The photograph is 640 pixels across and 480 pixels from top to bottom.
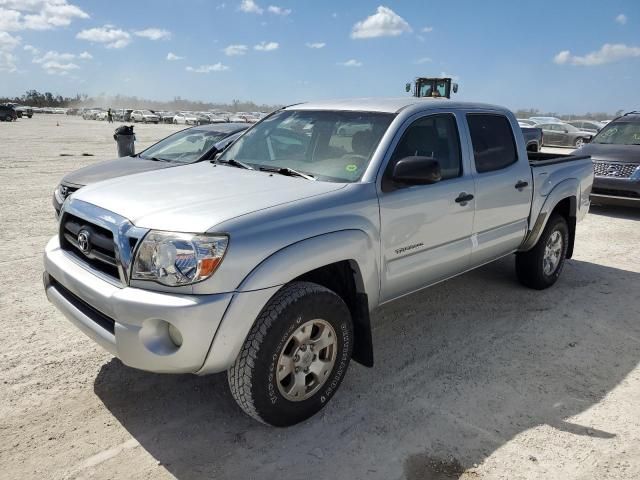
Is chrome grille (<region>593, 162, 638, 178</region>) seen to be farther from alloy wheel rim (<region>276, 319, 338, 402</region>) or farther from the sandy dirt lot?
alloy wheel rim (<region>276, 319, 338, 402</region>)

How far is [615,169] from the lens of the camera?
362 inches

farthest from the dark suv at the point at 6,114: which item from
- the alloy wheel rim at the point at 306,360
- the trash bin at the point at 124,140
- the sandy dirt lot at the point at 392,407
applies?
the alloy wheel rim at the point at 306,360

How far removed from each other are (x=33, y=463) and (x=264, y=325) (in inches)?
54.1

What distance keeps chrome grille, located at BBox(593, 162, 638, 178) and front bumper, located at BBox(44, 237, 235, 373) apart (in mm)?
8661

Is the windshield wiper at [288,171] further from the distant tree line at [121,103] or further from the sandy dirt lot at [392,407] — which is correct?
the distant tree line at [121,103]

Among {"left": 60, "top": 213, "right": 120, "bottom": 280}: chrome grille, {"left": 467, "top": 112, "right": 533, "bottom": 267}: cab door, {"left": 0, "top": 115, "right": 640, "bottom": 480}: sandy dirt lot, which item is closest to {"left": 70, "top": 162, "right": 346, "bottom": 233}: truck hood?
{"left": 60, "top": 213, "right": 120, "bottom": 280}: chrome grille

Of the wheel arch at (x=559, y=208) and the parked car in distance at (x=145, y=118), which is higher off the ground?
the parked car in distance at (x=145, y=118)

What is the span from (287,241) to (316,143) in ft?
4.25

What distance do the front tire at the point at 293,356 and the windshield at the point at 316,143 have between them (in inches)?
34.6

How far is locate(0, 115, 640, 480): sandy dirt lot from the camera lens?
8.87ft

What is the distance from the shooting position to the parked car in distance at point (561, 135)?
84.1ft

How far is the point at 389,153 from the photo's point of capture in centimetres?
340

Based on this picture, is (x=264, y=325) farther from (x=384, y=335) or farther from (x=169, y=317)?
(x=384, y=335)

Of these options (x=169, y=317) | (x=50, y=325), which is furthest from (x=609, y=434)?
(x=50, y=325)
